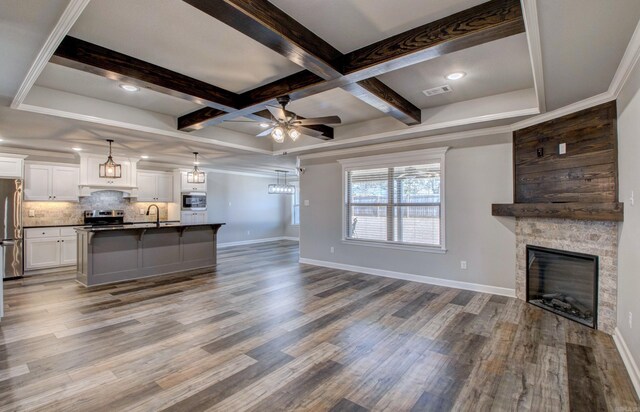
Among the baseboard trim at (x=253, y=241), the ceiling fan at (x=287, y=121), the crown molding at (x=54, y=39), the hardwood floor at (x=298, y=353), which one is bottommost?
the hardwood floor at (x=298, y=353)

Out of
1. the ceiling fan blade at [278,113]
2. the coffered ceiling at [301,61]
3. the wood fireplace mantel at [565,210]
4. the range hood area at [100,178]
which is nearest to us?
the coffered ceiling at [301,61]

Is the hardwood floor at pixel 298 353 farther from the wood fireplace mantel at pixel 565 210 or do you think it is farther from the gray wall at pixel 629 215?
the wood fireplace mantel at pixel 565 210

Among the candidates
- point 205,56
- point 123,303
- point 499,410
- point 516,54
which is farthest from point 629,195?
point 123,303

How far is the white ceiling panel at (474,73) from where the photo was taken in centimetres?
291

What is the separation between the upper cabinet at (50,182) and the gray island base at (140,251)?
6.73ft

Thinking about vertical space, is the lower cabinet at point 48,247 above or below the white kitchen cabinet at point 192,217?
below

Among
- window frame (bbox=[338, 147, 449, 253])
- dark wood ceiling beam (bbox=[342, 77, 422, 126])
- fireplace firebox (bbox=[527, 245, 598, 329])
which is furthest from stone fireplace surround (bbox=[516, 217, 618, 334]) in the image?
dark wood ceiling beam (bbox=[342, 77, 422, 126])

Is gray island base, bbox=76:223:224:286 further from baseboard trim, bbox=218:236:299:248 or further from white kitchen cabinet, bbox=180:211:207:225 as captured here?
baseboard trim, bbox=218:236:299:248

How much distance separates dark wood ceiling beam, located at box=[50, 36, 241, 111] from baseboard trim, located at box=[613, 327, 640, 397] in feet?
14.9

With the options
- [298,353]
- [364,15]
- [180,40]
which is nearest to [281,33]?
[364,15]

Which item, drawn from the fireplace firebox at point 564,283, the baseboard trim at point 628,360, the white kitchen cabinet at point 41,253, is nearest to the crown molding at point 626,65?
the fireplace firebox at point 564,283

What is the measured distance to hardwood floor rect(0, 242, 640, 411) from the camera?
2170 mm

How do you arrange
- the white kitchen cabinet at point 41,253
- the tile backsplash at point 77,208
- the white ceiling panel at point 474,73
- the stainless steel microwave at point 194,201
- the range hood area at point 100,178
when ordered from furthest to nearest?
1. the stainless steel microwave at point 194,201
2. the tile backsplash at point 77,208
3. the range hood area at point 100,178
4. the white kitchen cabinet at point 41,253
5. the white ceiling panel at point 474,73

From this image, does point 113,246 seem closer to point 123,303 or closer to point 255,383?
point 123,303
